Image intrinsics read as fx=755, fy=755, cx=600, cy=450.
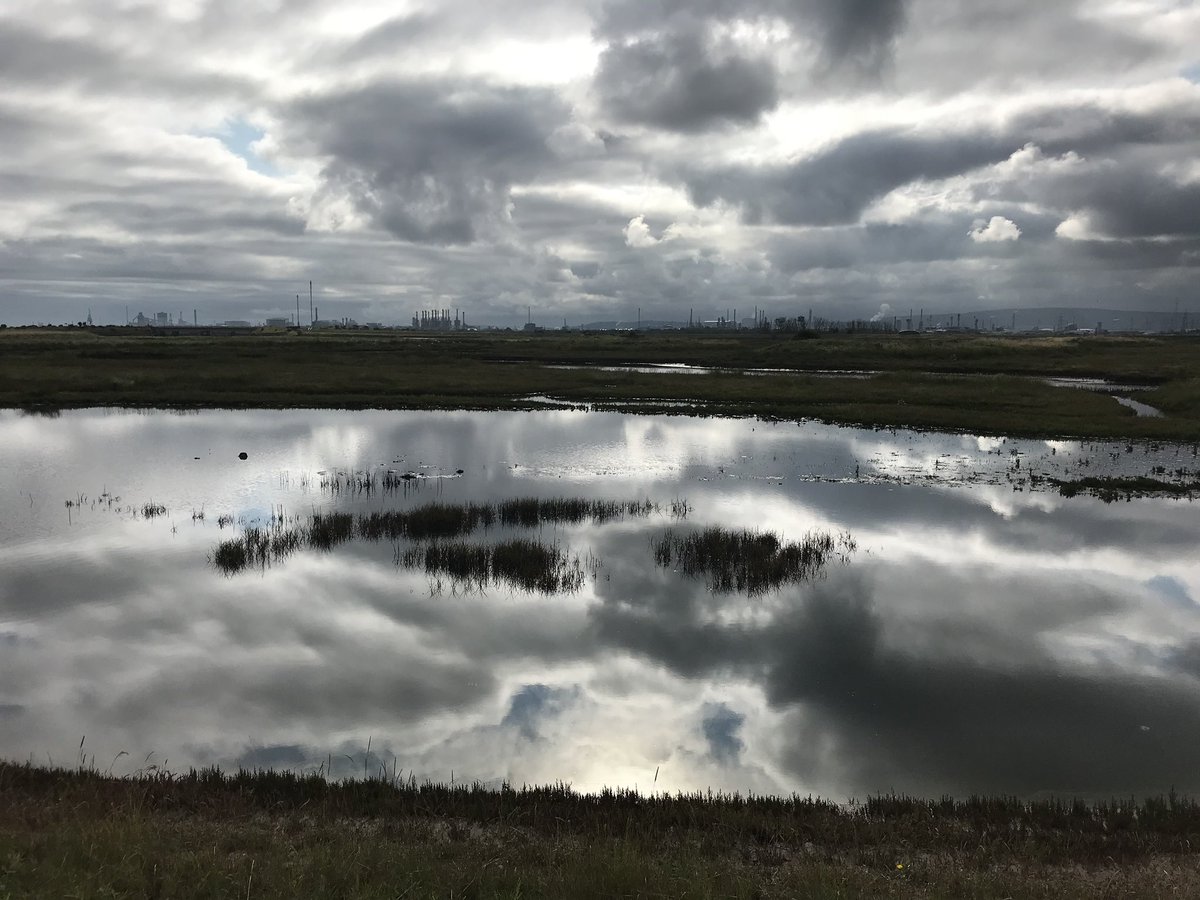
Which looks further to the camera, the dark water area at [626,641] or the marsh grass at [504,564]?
the marsh grass at [504,564]

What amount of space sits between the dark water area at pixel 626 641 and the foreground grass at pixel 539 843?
120cm

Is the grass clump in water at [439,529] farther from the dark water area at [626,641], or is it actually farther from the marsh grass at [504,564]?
the dark water area at [626,641]

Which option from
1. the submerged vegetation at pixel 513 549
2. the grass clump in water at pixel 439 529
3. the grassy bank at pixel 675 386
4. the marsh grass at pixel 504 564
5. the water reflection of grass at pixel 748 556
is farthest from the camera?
the grassy bank at pixel 675 386

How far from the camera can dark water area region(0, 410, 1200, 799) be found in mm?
12836

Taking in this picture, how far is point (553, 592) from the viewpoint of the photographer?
20.4 meters

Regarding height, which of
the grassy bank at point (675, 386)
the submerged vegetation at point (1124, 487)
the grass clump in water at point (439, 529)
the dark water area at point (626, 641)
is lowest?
the dark water area at point (626, 641)

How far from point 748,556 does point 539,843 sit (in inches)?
565

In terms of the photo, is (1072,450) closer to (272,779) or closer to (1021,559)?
(1021,559)

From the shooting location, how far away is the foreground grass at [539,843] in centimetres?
808

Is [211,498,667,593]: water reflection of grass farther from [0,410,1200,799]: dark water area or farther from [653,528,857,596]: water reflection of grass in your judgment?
[653,528,857,596]: water reflection of grass

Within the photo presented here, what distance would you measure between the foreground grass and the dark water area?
120 centimetres

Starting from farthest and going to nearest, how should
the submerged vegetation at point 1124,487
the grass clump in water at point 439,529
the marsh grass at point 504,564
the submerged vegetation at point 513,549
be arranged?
Answer: the submerged vegetation at point 1124,487, the grass clump in water at point 439,529, the submerged vegetation at point 513,549, the marsh grass at point 504,564

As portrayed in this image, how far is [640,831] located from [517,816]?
175 cm

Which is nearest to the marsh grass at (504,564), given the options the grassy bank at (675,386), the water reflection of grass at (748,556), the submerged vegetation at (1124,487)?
the water reflection of grass at (748,556)
